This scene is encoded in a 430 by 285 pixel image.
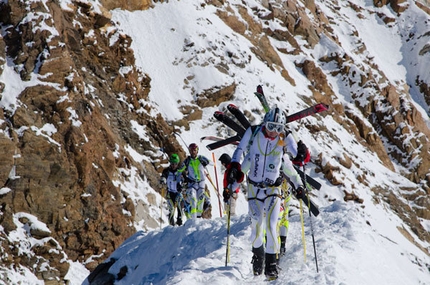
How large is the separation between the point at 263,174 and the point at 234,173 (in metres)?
0.49

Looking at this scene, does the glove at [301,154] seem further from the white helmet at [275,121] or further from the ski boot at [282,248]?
the ski boot at [282,248]

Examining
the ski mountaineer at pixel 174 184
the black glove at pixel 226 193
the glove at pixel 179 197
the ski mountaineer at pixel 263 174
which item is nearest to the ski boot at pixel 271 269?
the ski mountaineer at pixel 263 174

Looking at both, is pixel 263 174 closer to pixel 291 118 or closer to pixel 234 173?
pixel 234 173

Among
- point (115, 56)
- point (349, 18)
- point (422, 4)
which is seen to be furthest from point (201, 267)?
point (422, 4)

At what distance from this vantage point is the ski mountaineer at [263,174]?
24.8 ft

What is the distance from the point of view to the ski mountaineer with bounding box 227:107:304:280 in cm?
757

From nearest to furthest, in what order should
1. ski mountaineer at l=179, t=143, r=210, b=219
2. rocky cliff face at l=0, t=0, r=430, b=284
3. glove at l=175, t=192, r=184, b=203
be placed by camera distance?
ski mountaineer at l=179, t=143, r=210, b=219 → glove at l=175, t=192, r=184, b=203 → rocky cliff face at l=0, t=0, r=430, b=284

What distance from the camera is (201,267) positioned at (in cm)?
781

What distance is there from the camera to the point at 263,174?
7.75m

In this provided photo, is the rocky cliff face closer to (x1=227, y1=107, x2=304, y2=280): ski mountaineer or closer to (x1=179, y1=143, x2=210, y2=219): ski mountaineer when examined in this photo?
(x1=179, y1=143, x2=210, y2=219): ski mountaineer

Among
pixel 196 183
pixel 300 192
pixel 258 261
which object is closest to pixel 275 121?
pixel 300 192

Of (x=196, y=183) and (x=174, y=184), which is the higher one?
(x=196, y=183)

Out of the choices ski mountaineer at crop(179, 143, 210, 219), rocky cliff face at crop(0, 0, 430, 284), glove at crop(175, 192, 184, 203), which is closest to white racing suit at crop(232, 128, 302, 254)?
ski mountaineer at crop(179, 143, 210, 219)

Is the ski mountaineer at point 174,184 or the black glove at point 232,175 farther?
the ski mountaineer at point 174,184
